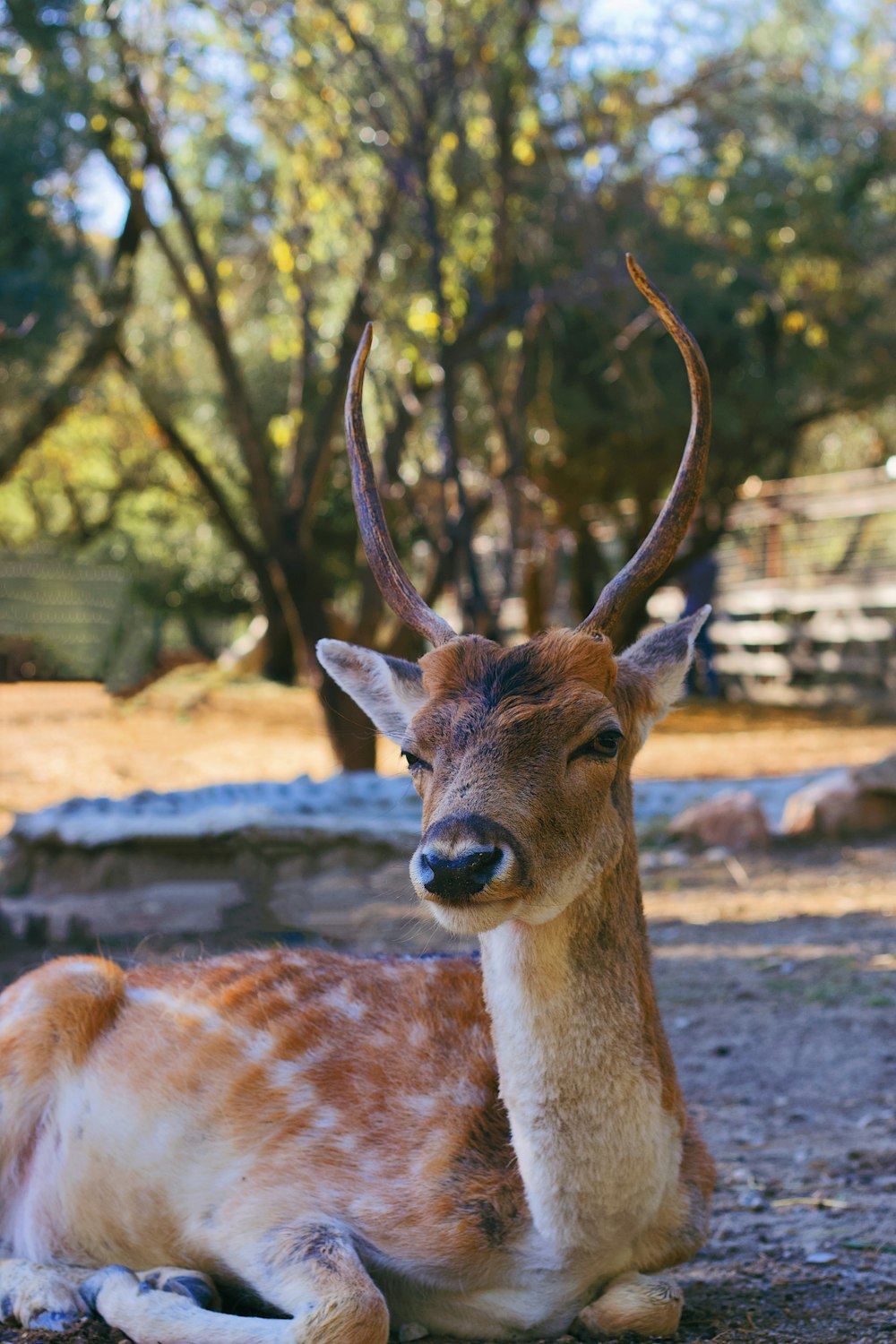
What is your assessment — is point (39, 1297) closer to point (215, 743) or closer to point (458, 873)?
point (458, 873)

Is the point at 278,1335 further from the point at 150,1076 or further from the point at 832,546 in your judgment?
the point at 832,546

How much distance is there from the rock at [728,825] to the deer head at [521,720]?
5.76 meters

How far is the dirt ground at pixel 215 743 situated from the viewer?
500 inches

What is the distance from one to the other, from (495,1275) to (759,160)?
14330mm

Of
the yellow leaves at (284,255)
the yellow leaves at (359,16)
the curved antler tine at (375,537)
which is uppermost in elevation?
the yellow leaves at (359,16)

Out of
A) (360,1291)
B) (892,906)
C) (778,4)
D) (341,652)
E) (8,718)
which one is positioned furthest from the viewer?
(778,4)

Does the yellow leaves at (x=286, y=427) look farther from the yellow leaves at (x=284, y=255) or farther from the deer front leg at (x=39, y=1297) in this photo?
the deer front leg at (x=39, y=1297)

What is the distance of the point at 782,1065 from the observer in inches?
203

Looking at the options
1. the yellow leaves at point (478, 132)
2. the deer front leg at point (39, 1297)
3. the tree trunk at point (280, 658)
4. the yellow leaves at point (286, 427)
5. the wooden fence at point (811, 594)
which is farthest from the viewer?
the tree trunk at point (280, 658)

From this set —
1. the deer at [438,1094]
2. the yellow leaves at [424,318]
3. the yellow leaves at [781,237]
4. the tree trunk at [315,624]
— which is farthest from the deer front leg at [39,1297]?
the yellow leaves at [781,237]

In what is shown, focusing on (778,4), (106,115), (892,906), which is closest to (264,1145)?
(892,906)

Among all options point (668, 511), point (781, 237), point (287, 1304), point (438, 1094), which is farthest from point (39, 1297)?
point (781, 237)

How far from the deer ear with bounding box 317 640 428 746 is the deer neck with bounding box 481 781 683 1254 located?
0.61 m

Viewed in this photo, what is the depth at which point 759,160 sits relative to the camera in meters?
15.4
